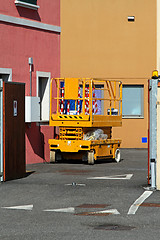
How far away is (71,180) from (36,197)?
329cm

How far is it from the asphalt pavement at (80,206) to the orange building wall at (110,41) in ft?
39.1

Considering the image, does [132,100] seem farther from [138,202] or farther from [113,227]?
[113,227]

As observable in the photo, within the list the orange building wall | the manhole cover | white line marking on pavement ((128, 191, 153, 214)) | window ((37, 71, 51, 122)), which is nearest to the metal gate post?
white line marking on pavement ((128, 191, 153, 214))

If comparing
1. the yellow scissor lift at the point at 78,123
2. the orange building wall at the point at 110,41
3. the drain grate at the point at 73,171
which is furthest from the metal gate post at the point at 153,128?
the orange building wall at the point at 110,41

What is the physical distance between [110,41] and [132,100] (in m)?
2.69

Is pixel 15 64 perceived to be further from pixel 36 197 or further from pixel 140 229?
pixel 140 229

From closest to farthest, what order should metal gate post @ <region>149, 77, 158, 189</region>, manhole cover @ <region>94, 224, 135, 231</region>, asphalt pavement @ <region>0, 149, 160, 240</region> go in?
asphalt pavement @ <region>0, 149, 160, 240</region> < manhole cover @ <region>94, 224, 135, 231</region> < metal gate post @ <region>149, 77, 158, 189</region>

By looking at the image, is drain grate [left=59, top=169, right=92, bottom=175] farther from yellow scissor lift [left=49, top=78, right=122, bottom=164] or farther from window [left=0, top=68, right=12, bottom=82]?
window [left=0, top=68, right=12, bottom=82]

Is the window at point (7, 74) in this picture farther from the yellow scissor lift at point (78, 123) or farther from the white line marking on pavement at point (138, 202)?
the white line marking on pavement at point (138, 202)

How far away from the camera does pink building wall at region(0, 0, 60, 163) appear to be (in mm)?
20328

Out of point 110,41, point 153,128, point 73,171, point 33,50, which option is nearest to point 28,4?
point 33,50

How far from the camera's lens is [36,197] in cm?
1280

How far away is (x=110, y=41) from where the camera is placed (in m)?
30.1

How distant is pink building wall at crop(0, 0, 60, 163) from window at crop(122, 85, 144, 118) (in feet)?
25.8
